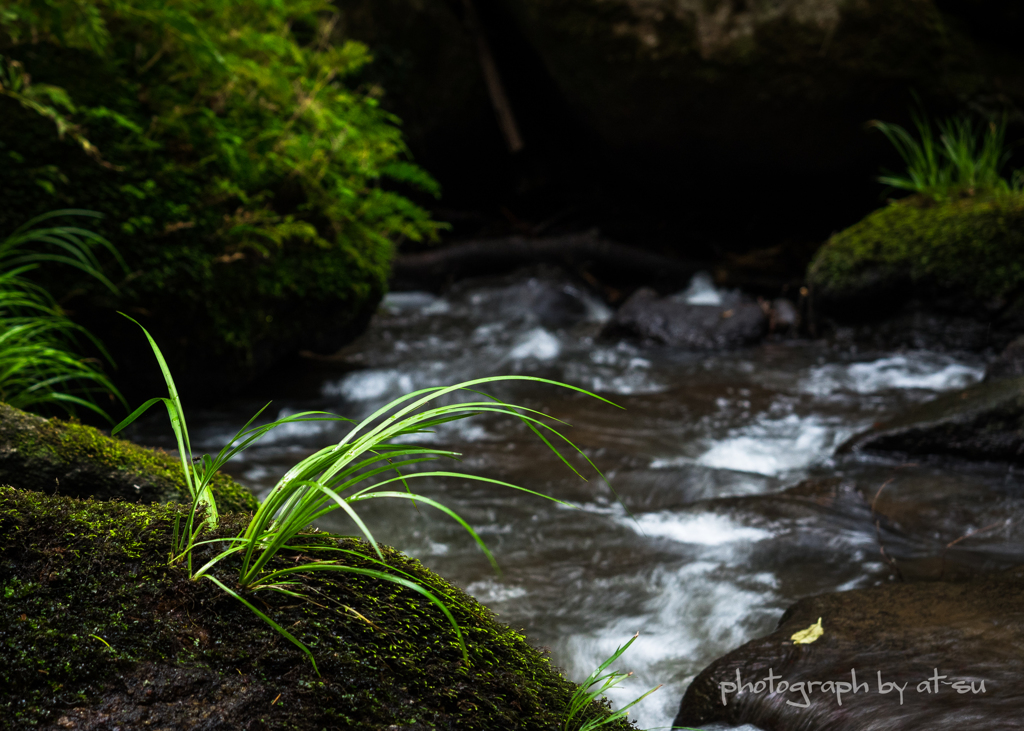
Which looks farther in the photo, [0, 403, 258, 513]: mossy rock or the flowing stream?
the flowing stream

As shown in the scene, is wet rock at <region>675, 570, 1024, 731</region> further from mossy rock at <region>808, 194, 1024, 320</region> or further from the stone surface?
the stone surface

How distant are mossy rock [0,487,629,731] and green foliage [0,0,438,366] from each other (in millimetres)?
3223

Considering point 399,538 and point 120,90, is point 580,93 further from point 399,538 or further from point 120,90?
point 399,538

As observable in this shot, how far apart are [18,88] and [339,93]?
8.02 feet

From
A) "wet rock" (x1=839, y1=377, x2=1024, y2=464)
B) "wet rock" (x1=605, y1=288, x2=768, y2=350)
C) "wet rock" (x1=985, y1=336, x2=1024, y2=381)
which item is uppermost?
"wet rock" (x1=839, y1=377, x2=1024, y2=464)

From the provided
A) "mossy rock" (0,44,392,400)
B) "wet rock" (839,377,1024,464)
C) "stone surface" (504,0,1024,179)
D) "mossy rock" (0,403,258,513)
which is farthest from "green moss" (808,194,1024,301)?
"mossy rock" (0,403,258,513)

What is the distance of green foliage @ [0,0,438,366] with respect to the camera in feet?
12.7

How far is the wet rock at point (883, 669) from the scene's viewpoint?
1819 millimetres

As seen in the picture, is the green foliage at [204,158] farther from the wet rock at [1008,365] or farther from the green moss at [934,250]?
the wet rock at [1008,365]

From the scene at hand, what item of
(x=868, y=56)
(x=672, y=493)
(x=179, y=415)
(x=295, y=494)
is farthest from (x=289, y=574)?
(x=868, y=56)

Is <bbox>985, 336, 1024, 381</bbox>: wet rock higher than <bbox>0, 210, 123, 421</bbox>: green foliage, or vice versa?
<bbox>0, 210, 123, 421</bbox>: green foliage

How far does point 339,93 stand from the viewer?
5.76 m

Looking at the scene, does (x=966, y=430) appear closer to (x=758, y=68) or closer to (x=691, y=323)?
(x=691, y=323)

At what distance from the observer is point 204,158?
4418 mm
